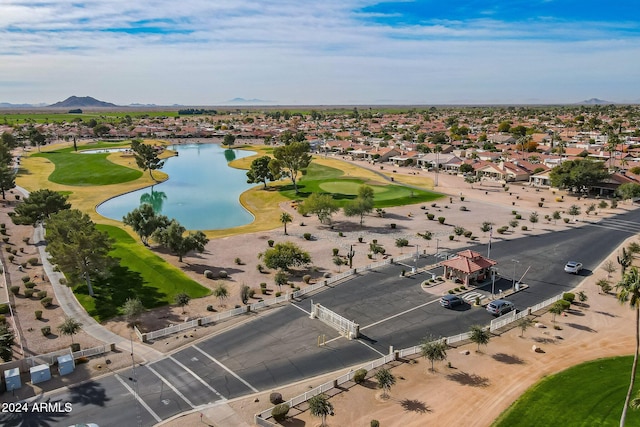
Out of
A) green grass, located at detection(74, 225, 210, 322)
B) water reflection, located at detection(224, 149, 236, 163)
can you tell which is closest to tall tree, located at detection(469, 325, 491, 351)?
green grass, located at detection(74, 225, 210, 322)

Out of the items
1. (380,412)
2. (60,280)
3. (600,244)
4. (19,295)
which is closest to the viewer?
(380,412)

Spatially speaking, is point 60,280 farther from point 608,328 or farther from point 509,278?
point 608,328

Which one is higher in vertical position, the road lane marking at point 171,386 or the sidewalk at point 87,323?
the sidewalk at point 87,323

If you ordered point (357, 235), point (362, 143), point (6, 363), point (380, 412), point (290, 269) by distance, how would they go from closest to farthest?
1. point (380, 412)
2. point (6, 363)
3. point (290, 269)
4. point (357, 235)
5. point (362, 143)

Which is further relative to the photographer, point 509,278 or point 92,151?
point 92,151

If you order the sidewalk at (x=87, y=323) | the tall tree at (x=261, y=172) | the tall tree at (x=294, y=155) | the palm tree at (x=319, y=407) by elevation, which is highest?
the tall tree at (x=294, y=155)

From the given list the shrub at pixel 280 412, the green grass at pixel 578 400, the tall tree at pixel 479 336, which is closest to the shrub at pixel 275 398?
the shrub at pixel 280 412

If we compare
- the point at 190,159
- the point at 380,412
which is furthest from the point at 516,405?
the point at 190,159

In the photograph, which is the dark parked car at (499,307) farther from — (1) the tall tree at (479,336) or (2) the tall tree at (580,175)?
(2) the tall tree at (580,175)
